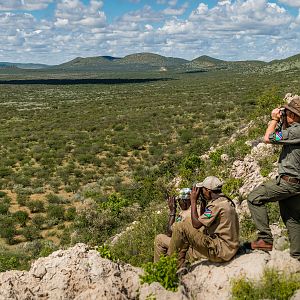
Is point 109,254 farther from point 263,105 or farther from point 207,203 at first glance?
point 263,105

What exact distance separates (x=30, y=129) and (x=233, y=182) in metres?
28.7

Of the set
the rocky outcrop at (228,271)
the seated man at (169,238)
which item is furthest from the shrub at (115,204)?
the rocky outcrop at (228,271)

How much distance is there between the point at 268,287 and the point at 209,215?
103 centimetres

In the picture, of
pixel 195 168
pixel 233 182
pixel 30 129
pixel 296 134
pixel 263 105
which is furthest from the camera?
pixel 30 129

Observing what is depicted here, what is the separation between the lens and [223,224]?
16.8 ft

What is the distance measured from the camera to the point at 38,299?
497 centimetres

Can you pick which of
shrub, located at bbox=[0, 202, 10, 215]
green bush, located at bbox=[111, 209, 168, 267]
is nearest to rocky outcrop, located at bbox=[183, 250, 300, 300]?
green bush, located at bbox=[111, 209, 168, 267]

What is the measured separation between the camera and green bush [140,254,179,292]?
4898mm

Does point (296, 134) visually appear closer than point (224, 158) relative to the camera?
Yes

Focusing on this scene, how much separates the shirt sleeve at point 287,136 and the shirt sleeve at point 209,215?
1043 millimetres

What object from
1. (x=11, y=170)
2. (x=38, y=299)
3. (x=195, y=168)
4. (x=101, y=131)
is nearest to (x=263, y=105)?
(x=195, y=168)

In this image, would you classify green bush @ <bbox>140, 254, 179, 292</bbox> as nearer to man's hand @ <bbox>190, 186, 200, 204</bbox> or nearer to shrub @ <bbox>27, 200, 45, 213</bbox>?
man's hand @ <bbox>190, 186, 200, 204</bbox>

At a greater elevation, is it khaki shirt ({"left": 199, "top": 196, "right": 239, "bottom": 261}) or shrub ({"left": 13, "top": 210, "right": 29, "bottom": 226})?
khaki shirt ({"left": 199, "top": 196, "right": 239, "bottom": 261})

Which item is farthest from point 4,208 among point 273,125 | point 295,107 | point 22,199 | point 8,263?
point 295,107
